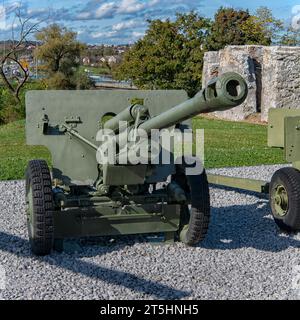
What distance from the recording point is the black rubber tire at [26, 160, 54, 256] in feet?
15.5

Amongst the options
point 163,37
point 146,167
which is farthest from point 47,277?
point 163,37

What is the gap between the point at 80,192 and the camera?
18.0 feet

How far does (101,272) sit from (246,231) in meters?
1.83

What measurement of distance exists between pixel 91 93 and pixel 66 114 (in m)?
0.28

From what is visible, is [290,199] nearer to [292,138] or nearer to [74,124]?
[292,138]

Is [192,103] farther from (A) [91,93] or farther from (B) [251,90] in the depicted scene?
(B) [251,90]

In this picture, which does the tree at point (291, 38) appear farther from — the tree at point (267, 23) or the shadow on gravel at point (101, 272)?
the shadow on gravel at point (101, 272)

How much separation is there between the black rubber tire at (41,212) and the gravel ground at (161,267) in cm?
13

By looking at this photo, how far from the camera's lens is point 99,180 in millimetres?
5305

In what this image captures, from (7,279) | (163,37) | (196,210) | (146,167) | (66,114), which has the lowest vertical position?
(7,279)

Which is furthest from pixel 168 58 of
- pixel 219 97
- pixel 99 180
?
pixel 219 97

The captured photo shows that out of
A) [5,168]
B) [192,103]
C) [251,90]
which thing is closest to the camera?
[192,103]

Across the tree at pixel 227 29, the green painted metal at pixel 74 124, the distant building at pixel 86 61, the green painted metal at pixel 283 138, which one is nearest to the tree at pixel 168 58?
the tree at pixel 227 29

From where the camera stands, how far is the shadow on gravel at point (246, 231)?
5.41 meters
